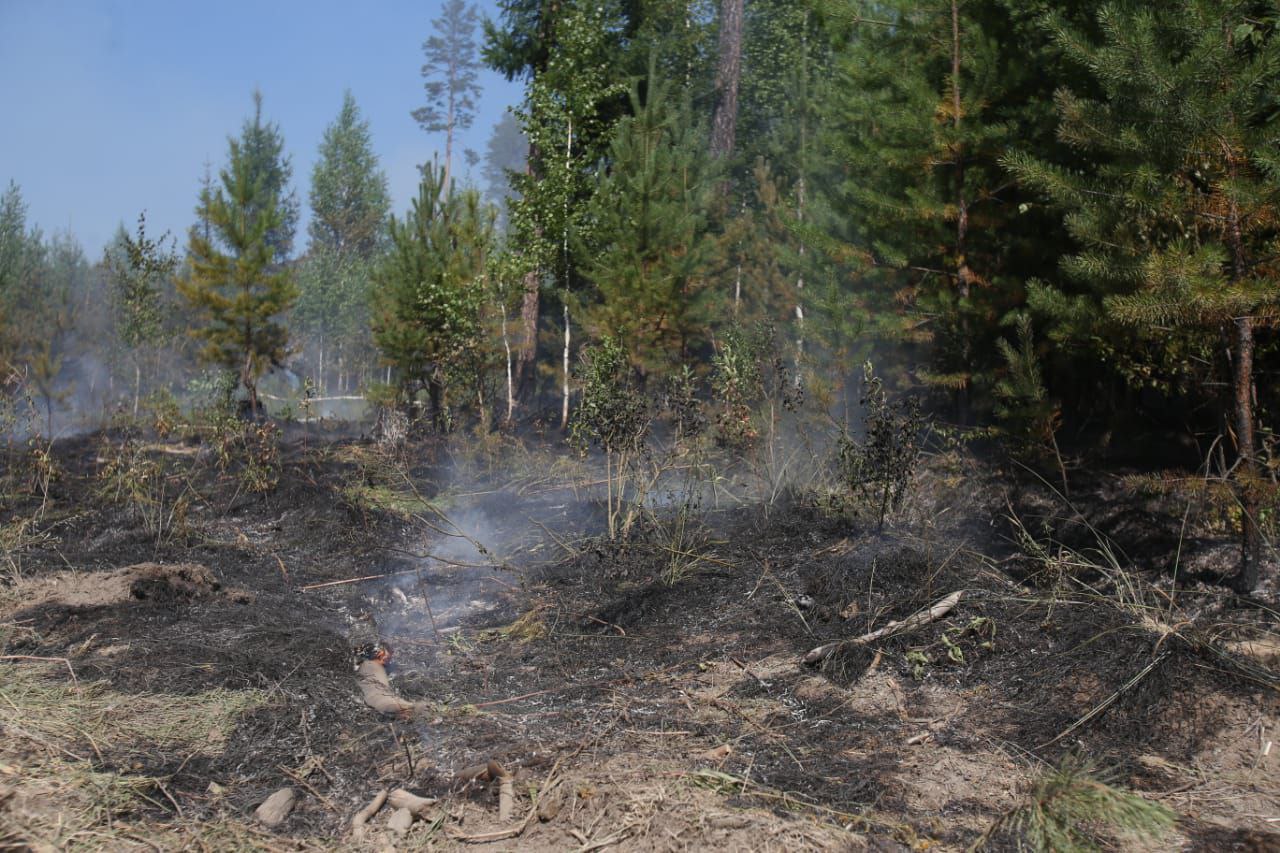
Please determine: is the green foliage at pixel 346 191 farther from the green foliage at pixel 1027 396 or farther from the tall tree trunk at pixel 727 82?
the green foliage at pixel 1027 396

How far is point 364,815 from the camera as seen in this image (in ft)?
12.3

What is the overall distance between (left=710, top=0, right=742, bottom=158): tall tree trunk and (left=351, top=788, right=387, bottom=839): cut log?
15298 millimetres

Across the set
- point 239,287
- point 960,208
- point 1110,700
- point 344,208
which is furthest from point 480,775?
point 344,208

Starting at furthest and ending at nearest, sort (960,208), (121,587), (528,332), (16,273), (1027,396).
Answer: (16,273)
(528,332)
(960,208)
(1027,396)
(121,587)

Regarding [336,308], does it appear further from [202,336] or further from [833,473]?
[833,473]

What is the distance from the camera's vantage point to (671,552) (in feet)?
23.7

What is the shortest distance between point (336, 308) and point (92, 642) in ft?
104

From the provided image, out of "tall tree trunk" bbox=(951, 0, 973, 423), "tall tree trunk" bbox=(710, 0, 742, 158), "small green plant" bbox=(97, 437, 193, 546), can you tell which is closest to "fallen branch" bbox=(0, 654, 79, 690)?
"small green plant" bbox=(97, 437, 193, 546)

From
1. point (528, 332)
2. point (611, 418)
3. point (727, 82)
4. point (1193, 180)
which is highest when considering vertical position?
point (727, 82)

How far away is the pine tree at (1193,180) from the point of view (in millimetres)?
5762

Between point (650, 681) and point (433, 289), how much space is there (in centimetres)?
1152

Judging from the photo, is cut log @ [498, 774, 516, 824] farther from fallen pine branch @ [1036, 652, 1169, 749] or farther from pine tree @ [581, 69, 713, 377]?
pine tree @ [581, 69, 713, 377]

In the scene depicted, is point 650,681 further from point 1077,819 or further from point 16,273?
point 16,273

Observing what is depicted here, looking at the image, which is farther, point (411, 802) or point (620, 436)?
point (620, 436)
